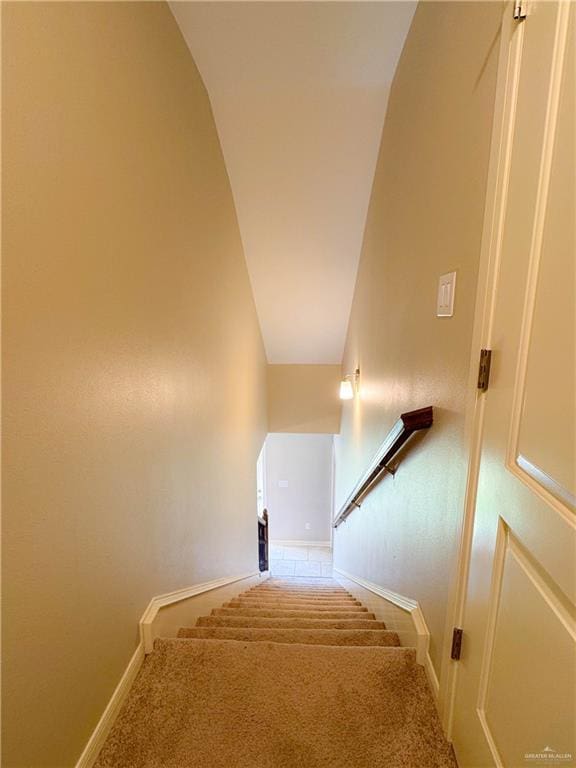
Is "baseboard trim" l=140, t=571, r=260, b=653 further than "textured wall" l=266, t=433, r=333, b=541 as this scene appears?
No

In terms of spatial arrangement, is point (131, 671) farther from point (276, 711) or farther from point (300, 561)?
point (300, 561)

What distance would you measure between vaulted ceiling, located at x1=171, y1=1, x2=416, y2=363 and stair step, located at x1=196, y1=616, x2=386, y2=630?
9.44 feet

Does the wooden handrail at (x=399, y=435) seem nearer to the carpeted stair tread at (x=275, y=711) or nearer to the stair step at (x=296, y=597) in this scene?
the carpeted stair tread at (x=275, y=711)

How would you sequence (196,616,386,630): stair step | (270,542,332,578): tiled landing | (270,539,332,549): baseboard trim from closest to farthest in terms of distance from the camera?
(196,616,386,630): stair step < (270,542,332,578): tiled landing < (270,539,332,549): baseboard trim

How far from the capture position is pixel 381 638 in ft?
5.14

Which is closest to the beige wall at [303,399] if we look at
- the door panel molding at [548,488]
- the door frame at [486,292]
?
the door frame at [486,292]

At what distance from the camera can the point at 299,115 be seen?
A: 7.06 feet

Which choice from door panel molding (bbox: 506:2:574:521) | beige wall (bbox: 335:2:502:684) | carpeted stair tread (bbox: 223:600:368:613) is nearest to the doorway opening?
carpeted stair tread (bbox: 223:600:368:613)

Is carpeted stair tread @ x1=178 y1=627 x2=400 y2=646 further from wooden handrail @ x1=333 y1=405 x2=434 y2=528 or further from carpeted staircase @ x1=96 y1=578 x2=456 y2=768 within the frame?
wooden handrail @ x1=333 y1=405 x2=434 y2=528

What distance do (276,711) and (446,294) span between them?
4.77 feet

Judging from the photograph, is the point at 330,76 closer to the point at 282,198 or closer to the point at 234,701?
the point at 282,198

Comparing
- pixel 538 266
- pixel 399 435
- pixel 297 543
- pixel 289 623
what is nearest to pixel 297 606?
pixel 289 623

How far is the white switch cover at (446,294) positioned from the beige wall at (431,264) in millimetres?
25

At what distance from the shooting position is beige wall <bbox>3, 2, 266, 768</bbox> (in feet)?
2.39
